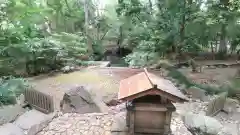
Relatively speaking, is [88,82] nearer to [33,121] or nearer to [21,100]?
[21,100]

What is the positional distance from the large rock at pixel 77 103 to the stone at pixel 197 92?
2739 mm

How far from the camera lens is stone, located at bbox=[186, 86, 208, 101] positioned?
6.25 meters

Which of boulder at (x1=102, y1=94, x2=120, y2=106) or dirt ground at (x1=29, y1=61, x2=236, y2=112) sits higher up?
dirt ground at (x1=29, y1=61, x2=236, y2=112)

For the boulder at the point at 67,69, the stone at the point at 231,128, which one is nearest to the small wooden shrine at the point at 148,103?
the stone at the point at 231,128

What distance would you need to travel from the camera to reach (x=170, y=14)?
9.81 metres

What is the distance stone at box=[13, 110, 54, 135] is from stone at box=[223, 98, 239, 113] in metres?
4.07

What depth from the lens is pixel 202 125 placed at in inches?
172

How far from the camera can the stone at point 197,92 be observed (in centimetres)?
625

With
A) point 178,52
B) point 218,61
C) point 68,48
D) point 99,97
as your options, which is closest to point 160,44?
point 178,52

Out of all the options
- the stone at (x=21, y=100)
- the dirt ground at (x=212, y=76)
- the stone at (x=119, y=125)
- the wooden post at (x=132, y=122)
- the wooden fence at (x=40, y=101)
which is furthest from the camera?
the dirt ground at (x=212, y=76)

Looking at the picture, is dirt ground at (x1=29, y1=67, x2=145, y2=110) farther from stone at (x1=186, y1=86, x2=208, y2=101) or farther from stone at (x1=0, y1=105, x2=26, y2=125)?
stone at (x1=186, y1=86, x2=208, y2=101)

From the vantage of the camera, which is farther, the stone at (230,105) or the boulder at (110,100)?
the boulder at (110,100)

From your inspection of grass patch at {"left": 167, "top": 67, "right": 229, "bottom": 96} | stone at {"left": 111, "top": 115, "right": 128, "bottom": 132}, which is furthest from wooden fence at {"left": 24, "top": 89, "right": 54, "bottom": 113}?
grass patch at {"left": 167, "top": 67, "right": 229, "bottom": 96}

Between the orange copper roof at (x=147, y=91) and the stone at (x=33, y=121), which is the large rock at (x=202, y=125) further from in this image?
the stone at (x=33, y=121)
